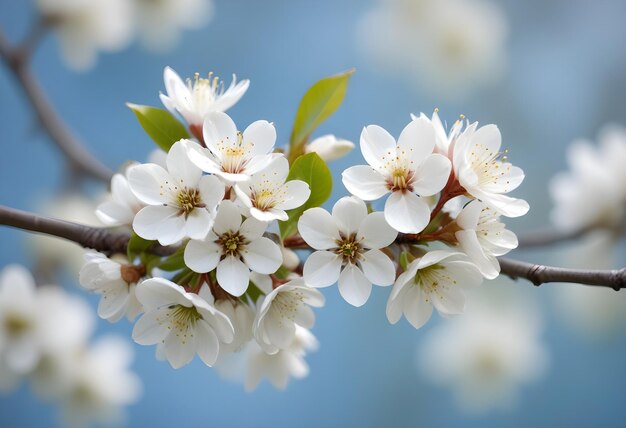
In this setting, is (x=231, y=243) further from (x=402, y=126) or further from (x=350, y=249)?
(x=402, y=126)

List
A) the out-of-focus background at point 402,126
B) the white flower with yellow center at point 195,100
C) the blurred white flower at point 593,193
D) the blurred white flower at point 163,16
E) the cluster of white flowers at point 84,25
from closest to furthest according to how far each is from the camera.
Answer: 1. the white flower with yellow center at point 195,100
2. the blurred white flower at point 593,193
3. the cluster of white flowers at point 84,25
4. the blurred white flower at point 163,16
5. the out-of-focus background at point 402,126

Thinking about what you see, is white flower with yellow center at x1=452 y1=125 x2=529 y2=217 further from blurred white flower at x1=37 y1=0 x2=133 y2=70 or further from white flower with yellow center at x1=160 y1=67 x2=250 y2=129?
blurred white flower at x1=37 y1=0 x2=133 y2=70

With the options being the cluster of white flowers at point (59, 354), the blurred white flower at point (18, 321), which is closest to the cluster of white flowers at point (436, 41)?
the cluster of white flowers at point (59, 354)

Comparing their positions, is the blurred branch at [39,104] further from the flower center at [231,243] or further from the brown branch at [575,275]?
the brown branch at [575,275]

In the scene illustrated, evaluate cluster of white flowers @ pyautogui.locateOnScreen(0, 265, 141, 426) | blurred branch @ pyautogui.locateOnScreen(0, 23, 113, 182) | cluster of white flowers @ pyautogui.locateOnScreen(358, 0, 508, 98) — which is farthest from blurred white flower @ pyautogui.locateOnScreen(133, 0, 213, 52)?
cluster of white flowers @ pyautogui.locateOnScreen(0, 265, 141, 426)

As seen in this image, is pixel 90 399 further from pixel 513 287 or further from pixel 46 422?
pixel 513 287

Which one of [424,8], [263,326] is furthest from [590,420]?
[263,326]
